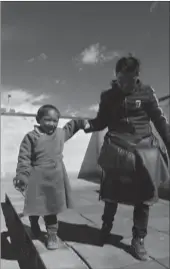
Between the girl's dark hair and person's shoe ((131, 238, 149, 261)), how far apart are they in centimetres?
100

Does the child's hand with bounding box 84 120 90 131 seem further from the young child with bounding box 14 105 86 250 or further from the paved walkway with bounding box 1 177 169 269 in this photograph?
the paved walkway with bounding box 1 177 169 269

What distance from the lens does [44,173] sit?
160 cm

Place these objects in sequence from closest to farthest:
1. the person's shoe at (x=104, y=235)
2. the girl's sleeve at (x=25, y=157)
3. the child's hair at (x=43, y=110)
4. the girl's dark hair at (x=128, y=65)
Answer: the girl's dark hair at (x=128, y=65), the child's hair at (x=43, y=110), the girl's sleeve at (x=25, y=157), the person's shoe at (x=104, y=235)

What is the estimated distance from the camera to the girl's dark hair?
0.95 meters

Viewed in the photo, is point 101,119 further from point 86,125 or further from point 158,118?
point 158,118

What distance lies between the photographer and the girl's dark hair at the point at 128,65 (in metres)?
0.95

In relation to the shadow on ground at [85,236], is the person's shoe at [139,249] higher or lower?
higher

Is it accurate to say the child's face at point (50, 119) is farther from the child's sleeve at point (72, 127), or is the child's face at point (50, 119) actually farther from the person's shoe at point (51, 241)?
the person's shoe at point (51, 241)

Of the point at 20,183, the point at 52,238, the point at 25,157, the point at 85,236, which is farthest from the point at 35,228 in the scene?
the point at 20,183

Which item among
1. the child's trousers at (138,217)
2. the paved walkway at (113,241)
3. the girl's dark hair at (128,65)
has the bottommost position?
the paved walkway at (113,241)

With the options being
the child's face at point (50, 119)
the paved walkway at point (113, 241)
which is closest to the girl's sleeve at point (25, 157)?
the child's face at point (50, 119)

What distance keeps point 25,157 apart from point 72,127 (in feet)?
1.16

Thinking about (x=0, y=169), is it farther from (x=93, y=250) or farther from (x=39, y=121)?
(x=93, y=250)

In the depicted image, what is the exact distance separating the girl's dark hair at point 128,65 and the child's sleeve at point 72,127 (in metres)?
0.35
